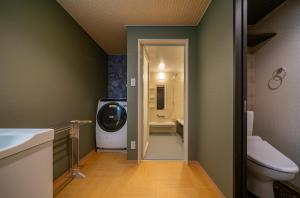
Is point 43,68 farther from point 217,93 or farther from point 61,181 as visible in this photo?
point 217,93

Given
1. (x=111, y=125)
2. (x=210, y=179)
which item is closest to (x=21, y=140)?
(x=210, y=179)

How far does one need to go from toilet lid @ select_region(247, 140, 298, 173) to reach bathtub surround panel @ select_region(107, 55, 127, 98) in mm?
3148

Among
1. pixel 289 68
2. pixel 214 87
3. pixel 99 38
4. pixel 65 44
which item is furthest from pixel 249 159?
pixel 99 38

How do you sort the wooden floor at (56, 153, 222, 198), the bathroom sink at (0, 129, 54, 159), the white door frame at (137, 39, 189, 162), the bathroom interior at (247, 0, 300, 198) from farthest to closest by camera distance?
1. the white door frame at (137, 39, 189, 162)
2. the wooden floor at (56, 153, 222, 198)
3. the bathroom interior at (247, 0, 300, 198)
4. the bathroom sink at (0, 129, 54, 159)

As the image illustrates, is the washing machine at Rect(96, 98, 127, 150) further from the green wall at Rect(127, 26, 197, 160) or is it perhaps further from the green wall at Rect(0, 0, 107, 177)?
the green wall at Rect(127, 26, 197, 160)

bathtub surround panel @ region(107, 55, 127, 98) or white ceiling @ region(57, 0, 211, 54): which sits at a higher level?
white ceiling @ region(57, 0, 211, 54)

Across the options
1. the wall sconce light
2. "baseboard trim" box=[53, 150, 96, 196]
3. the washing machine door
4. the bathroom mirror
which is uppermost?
the wall sconce light

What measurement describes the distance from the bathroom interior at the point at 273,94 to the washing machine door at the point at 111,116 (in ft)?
7.36

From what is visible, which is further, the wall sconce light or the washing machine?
the wall sconce light

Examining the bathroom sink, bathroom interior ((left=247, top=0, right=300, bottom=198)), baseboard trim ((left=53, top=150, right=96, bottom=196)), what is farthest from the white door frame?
the bathroom sink

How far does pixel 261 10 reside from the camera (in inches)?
83.7

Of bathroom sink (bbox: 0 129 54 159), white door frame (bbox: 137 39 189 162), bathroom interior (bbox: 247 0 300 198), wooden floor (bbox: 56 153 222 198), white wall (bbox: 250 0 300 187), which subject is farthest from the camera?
white door frame (bbox: 137 39 189 162)

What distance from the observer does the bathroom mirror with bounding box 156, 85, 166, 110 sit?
19.2ft

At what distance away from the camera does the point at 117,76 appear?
171 inches
